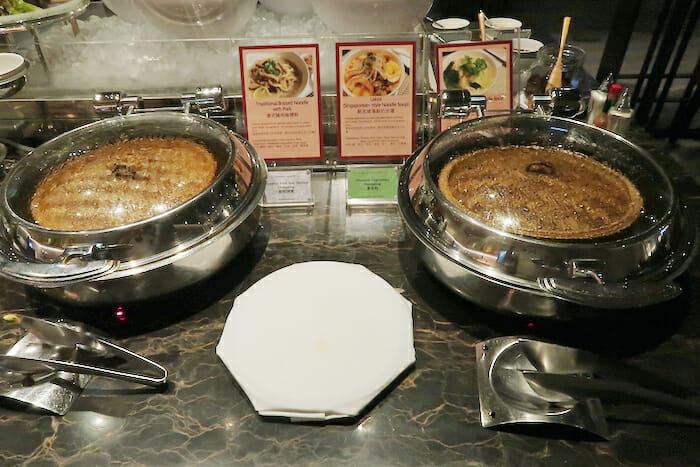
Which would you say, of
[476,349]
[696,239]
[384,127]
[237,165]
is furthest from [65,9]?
[696,239]

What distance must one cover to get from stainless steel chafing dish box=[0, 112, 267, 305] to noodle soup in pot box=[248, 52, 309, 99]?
0.23 metres

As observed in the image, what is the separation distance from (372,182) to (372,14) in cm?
60

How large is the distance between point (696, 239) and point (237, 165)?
130 centimetres

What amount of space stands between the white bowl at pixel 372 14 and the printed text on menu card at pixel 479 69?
189mm

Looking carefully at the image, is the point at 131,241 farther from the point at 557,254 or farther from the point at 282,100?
the point at 557,254

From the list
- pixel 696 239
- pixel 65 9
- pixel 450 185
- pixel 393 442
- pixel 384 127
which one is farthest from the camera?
pixel 65 9

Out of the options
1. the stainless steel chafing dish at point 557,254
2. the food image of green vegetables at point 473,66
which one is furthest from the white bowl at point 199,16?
the stainless steel chafing dish at point 557,254

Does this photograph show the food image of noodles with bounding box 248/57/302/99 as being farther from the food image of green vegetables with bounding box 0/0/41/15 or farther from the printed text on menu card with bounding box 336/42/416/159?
the food image of green vegetables with bounding box 0/0/41/15

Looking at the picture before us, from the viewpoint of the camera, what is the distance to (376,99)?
1.61 meters

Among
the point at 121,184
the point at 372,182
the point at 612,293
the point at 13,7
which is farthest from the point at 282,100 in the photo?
the point at 13,7

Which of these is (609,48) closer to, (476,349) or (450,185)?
(450,185)

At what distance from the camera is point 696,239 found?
125 cm

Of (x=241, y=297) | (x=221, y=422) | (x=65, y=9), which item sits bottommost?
(x=221, y=422)

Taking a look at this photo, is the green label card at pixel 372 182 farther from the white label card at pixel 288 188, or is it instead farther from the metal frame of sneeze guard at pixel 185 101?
the metal frame of sneeze guard at pixel 185 101
